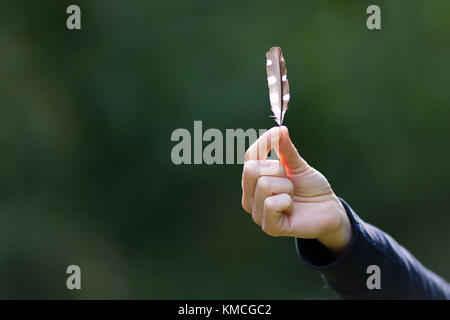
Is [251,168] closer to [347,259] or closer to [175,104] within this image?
[347,259]

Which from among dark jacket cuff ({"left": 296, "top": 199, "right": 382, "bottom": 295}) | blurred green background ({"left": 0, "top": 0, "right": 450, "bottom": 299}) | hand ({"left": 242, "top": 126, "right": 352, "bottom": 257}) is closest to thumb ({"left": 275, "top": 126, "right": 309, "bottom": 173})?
hand ({"left": 242, "top": 126, "right": 352, "bottom": 257})

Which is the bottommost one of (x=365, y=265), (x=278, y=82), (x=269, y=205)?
(x=365, y=265)

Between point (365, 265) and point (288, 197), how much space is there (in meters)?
0.29

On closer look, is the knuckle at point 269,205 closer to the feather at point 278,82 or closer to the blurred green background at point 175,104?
the feather at point 278,82

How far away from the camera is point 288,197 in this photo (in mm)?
994

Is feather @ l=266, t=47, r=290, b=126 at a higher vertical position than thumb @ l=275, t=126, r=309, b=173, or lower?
higher

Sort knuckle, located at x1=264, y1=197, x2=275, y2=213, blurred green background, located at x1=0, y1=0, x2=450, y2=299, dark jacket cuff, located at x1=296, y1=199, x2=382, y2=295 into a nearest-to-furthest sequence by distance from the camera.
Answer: knuckle, located at x1=264, y1=197, x2=275, y2=213 → dark jacket cuff, located at x1=296, y1=199, x2=382, y2=295 → blurred green background, located at x1=0, y1=0, x2=450, y2=299

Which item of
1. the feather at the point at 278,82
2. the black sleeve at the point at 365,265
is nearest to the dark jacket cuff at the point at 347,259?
the black sleeve at the point at 365,265

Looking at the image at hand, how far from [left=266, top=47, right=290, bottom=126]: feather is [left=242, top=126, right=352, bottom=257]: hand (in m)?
0.06

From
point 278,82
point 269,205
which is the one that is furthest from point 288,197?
point 278,82

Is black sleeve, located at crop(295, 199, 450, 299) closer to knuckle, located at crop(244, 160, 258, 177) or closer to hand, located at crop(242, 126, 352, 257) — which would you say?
hand, located at crop(242, 126, 352, 257)

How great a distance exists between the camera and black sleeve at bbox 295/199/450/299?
1.12 metres

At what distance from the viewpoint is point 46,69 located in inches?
124

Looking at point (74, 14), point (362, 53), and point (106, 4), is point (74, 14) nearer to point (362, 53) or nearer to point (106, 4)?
point (106, 4)
